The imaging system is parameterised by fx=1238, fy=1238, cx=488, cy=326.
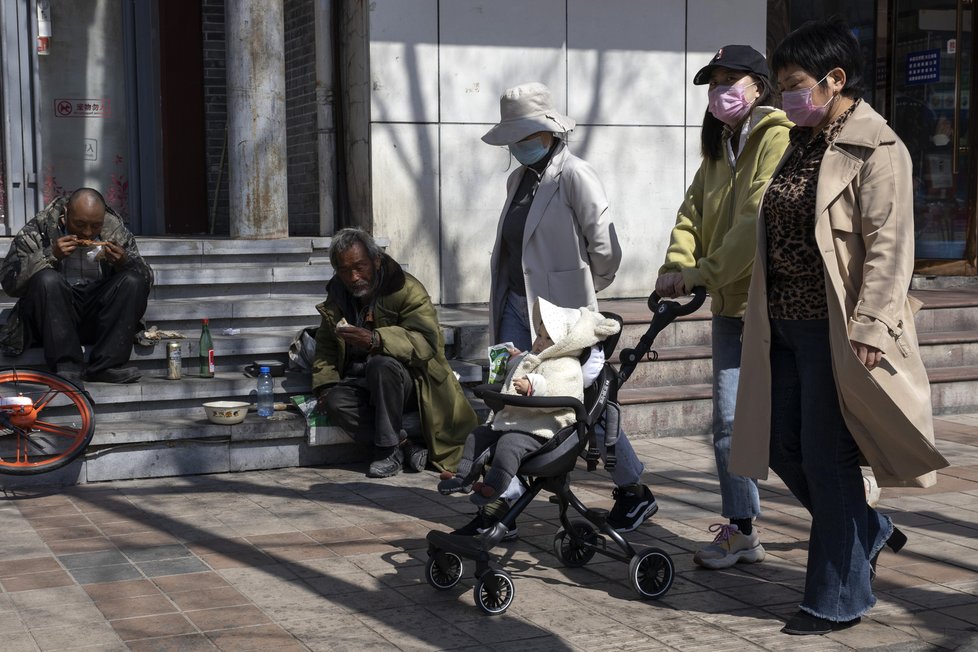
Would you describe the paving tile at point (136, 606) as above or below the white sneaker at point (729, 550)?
below

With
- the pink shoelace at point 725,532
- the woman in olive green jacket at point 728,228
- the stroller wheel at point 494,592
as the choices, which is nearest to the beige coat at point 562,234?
the woman in olive green jacket at point 728,228

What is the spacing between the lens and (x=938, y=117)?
12055mm

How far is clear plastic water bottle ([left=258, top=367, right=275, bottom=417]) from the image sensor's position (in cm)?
720

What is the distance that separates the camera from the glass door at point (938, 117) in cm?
1197

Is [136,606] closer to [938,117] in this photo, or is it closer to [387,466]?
[387,466]

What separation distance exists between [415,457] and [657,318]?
8.27 ft

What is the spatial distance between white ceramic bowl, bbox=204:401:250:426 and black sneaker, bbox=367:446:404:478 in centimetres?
79

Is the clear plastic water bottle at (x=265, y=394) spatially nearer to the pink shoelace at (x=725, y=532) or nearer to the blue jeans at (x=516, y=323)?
the blue jeans at (x=516, y=323)

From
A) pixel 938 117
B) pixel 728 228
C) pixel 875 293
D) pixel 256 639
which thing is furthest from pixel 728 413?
pixel 938 117

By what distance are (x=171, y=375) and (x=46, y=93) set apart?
526 centimetres

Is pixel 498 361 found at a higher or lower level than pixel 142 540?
higher

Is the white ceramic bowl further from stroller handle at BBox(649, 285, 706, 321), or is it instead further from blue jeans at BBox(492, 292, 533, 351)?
stroller handle at BBox(649, 285, 706, 321)

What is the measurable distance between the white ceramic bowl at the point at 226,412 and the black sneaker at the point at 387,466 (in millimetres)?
790

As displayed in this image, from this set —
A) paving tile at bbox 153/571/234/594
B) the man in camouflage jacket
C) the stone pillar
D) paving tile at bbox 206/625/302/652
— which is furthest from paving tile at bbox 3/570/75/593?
the stone pillar
